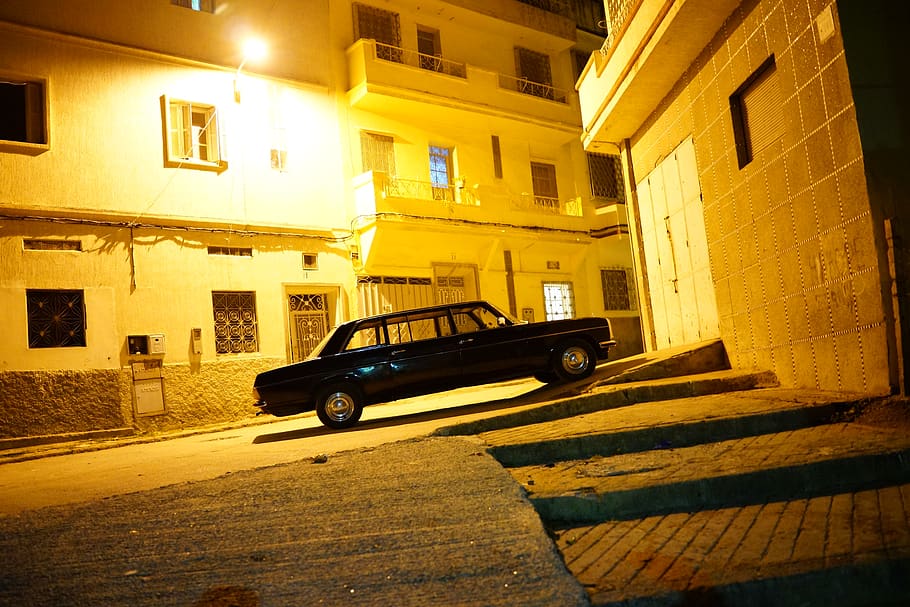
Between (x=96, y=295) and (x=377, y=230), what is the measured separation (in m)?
6.23

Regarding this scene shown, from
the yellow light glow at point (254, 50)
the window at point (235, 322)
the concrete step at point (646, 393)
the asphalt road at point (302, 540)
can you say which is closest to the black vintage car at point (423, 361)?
the concrete step at point (646, 393)

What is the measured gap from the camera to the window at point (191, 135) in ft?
48.4

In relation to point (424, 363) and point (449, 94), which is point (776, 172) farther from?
point (449, 94)

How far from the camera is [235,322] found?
15250 mm

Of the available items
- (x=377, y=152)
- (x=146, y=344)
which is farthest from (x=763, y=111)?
(x=377, y=152)

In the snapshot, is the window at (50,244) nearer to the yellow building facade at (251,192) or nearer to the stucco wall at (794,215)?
the yellow building facade at (251,192)

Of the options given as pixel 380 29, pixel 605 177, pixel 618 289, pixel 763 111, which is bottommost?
pixel 618 289

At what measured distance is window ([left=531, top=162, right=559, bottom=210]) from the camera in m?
21.4

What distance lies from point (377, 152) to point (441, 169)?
220 centimetres

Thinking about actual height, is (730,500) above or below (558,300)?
below

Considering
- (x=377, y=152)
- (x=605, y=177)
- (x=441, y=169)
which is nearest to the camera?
(x=377, y=152)

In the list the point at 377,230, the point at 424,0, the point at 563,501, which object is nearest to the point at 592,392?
the point at 563,501

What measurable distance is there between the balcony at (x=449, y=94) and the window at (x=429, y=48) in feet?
0.09

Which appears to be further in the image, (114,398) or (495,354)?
(114,398)
